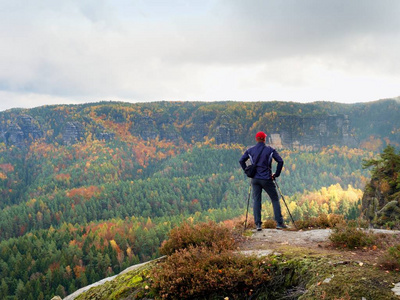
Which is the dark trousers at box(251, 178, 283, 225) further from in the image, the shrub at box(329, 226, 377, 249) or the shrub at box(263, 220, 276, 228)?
the shrub at box(329, 226, 377, 249)

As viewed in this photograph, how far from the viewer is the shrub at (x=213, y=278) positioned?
6.44 metres

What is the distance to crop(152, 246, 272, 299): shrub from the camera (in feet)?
21.1

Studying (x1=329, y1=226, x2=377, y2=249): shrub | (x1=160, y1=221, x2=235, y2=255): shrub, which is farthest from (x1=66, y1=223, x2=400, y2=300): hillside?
(x1=160, y1=221, x2=235, y2=255): shrub

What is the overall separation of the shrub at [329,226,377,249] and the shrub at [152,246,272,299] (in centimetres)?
261

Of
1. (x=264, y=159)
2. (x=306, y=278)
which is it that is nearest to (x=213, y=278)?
(x=306, y=278)

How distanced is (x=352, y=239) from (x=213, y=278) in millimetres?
4227

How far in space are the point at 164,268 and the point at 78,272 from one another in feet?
257

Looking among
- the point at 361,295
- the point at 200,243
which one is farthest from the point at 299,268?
the point at 200,243

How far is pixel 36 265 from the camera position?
7525 centimetres

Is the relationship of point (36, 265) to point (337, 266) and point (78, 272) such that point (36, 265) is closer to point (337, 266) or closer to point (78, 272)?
point (78, 272)

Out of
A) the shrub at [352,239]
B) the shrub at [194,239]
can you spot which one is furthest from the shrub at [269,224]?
the shrub at [352,239]

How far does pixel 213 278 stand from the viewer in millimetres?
6531

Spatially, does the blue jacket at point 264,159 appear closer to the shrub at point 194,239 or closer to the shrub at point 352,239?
the shrub at point 194,239

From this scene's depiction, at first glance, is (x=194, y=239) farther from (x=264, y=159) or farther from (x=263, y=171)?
(x=264, y=159)
